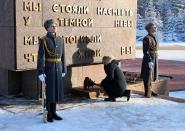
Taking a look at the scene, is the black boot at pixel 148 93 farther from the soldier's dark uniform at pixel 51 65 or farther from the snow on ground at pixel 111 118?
the soldier's dark uniform at pixel 51 65

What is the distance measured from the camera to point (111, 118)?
8.00 meters

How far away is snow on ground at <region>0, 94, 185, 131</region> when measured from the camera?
737 centimetres

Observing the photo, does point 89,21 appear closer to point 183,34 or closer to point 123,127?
point 123,127

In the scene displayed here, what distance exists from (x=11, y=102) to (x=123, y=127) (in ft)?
9.63

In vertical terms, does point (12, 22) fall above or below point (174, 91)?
above

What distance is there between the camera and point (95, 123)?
25.0 feet

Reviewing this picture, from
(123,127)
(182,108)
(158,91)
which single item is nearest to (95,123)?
(123,127)

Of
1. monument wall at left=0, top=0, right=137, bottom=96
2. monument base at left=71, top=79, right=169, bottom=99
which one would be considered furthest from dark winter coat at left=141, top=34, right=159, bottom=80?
monument wall at left=0, top=0, right=137, bottom=96

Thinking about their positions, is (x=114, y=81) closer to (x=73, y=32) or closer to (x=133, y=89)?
(x=73, y=32)

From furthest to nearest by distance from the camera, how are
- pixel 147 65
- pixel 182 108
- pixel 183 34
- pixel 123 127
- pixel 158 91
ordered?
pixel 183 34 < pixel 158 91 < pixel 147 65 < pixel 182 108 < pixel 123 127

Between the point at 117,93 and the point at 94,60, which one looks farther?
the point at 94,60

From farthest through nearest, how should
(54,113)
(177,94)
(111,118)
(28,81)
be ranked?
1. (177,94)
2. (28,81)
3. (111,118)
4. (54,113)

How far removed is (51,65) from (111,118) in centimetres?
142

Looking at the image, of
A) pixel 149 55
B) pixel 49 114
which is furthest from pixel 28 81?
pixel 149 55
